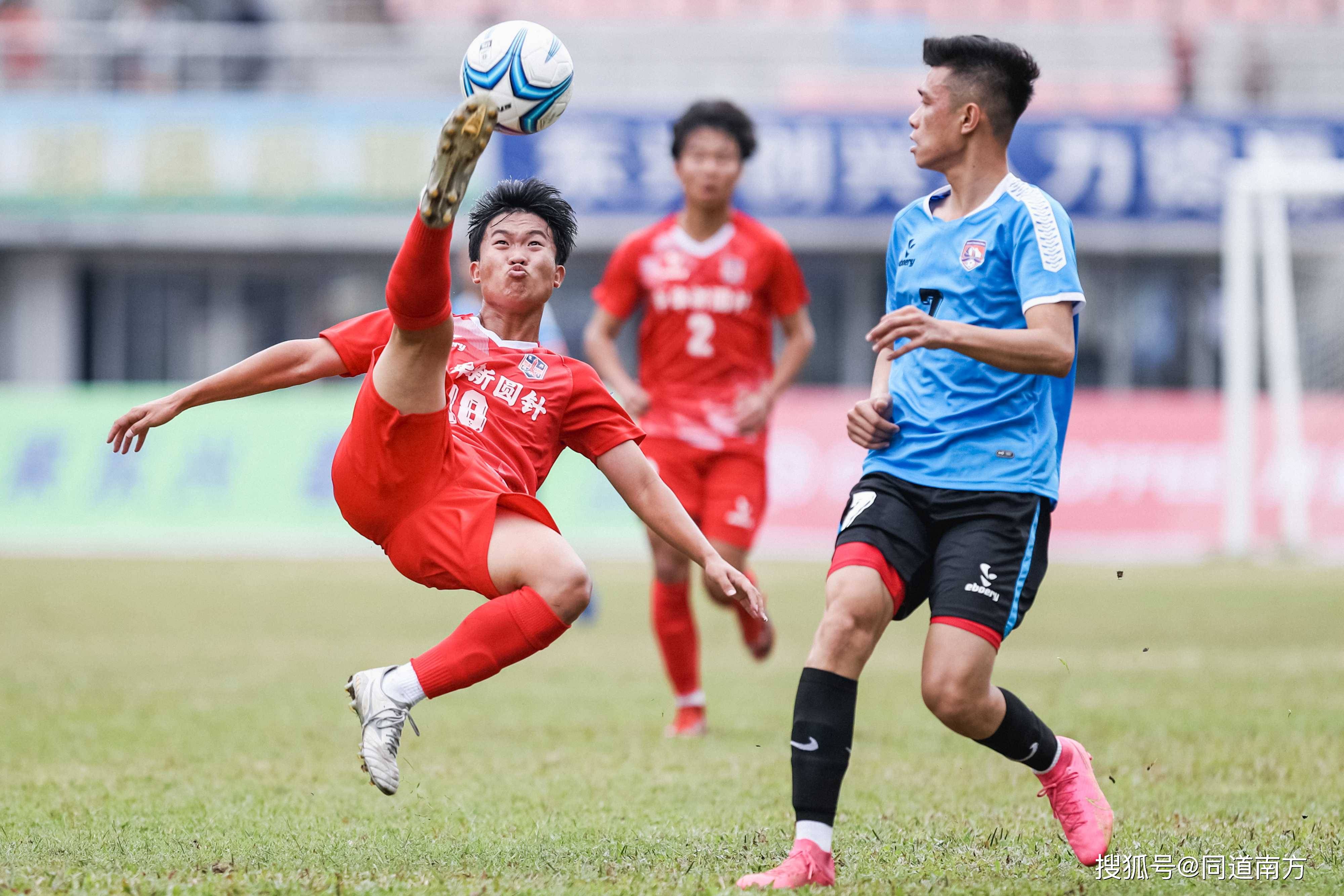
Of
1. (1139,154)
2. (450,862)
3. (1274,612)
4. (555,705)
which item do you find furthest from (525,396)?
(1139,154)

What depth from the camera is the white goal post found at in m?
16.8

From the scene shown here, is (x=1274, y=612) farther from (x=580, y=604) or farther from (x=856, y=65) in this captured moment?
(x=856, y=65)

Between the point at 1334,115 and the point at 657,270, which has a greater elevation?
the point at 1334,115

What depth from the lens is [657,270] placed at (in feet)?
24.3

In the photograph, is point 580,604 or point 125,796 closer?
point 580,604

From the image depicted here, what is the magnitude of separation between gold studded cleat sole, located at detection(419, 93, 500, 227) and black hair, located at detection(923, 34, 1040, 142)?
1395mm

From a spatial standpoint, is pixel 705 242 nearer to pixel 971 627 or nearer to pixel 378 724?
pixel 971 627

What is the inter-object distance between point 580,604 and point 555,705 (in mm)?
3764

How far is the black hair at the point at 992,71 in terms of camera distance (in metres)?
4.40

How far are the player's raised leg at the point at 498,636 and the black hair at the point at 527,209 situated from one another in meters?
0.95

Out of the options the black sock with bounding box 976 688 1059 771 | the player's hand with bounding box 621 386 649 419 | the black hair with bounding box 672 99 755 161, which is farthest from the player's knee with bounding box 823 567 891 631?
the black hair with bounding box 672 99 755 161

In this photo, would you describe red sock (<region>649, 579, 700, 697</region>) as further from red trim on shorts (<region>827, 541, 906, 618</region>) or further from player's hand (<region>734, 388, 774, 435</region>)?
red trim on shorts (<region>827, 541, 906, 618</region>)

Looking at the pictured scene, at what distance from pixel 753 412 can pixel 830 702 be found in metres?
3.21

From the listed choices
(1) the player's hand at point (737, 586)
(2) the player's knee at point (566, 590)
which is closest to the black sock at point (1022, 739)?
(1) the player's hand at point (737, 586)
